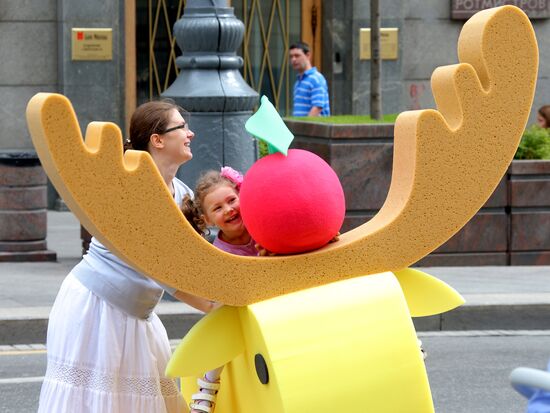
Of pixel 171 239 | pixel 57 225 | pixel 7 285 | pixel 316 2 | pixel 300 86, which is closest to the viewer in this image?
pixel 171 239

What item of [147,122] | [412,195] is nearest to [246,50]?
[147,122]


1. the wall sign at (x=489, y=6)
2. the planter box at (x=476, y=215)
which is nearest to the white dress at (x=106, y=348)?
the planter box at (x=476, y=215)

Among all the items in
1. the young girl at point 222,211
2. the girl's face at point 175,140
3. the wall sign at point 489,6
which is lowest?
the young girl at point 222,211

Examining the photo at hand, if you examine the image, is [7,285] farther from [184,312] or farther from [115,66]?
[115,66]

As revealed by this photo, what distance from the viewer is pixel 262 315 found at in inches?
162

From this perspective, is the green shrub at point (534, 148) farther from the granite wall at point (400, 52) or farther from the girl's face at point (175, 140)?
the girl's face at point (175, 140)

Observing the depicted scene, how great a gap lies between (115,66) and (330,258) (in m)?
11.8

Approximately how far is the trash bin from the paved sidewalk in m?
0.20

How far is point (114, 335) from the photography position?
468 cm

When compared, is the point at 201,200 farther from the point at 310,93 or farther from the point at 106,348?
the point at 310,93

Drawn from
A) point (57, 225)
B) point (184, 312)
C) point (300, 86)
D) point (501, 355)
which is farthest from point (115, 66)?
point (501, 355)

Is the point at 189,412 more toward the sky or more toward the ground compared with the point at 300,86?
more toward the ground

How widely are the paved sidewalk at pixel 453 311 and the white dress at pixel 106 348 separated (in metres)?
4.32

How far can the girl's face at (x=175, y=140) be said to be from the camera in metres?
4.77
